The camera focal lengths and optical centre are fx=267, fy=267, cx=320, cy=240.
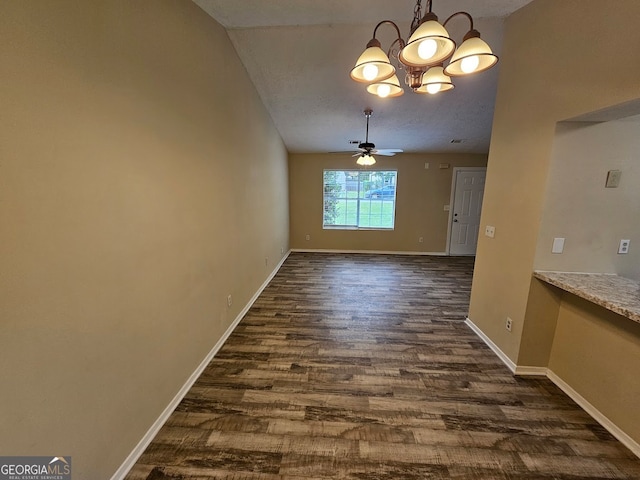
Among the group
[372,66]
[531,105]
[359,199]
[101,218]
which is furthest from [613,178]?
[359,199]

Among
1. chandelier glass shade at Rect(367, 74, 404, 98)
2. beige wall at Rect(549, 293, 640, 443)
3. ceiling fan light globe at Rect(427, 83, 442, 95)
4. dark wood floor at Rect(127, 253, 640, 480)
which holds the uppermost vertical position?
chandelier glass shade at Rect(367, 74, 404, 98)

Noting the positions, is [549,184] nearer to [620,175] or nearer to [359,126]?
[620,175]

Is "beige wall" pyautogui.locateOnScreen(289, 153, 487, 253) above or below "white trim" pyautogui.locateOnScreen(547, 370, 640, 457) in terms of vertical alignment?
above

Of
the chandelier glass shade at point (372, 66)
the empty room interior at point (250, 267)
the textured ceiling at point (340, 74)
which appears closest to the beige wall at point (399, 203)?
the textured ceiling at point (340, 74)

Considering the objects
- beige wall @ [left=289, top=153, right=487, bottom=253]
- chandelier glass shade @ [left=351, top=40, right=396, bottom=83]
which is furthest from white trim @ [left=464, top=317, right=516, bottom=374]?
beige wall @ [left=289, top=153, right=487, bottom=253]

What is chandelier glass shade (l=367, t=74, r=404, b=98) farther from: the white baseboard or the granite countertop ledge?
the white baseboard

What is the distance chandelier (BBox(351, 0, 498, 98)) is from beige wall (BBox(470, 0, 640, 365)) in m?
0.87

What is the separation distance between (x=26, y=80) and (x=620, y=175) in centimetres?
337

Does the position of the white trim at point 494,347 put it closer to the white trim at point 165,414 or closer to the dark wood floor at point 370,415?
the dark wood floor at point 370,415

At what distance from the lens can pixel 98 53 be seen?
47.9 inches

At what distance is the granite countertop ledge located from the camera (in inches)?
61.7

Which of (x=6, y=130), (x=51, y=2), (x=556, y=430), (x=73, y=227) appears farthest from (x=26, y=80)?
(x=556, y=430)

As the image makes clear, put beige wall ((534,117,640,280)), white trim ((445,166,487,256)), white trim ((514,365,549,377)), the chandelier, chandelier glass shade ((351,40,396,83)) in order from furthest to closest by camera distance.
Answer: white trim ((445,166,487,256)), white trim ((514,365,549,377)), beige wall ((534,117,640,280)), chandelier glass shade ((351,40,396,83)), the chandelier

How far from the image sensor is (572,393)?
2018 millimetres
